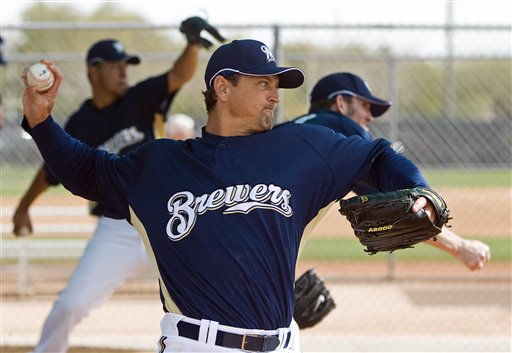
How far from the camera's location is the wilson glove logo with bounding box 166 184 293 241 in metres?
3.11

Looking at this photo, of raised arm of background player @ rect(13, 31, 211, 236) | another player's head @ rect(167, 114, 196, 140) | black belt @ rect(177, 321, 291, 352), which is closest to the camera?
black belt @ rect(177, 321, 291, 352)

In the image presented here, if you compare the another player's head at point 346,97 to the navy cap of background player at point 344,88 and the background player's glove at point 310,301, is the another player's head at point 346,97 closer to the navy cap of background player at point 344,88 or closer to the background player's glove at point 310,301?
the navy cap of background player at point 344,88

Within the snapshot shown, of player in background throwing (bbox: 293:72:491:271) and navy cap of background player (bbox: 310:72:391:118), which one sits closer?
player in background throwing (bbox: 293:72:491:271)

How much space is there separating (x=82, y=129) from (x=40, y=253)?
4659mm

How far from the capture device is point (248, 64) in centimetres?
328

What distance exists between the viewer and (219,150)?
3.29 meters

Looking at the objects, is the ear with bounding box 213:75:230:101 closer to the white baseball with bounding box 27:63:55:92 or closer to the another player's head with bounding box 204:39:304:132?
the another player's head with bounding box 204:39:304:132

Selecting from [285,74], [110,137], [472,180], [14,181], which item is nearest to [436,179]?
[472,180]

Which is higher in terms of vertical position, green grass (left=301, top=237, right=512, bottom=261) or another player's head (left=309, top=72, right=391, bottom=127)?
another player's head (left=309, top=72, right=391, bottom=127)

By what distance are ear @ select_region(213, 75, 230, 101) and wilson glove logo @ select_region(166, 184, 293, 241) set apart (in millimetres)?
423

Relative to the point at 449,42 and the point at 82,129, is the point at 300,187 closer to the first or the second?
the point at 82,129

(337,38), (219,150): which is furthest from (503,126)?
(219,150)

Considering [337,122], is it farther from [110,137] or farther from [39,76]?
[110,137]

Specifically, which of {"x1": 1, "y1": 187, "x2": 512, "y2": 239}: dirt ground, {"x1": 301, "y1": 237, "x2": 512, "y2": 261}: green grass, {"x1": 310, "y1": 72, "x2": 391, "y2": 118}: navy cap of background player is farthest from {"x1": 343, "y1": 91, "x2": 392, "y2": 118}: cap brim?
{"x1": 1, "y1": 187, "x2": 512, "y2": 239}: dirt ground
